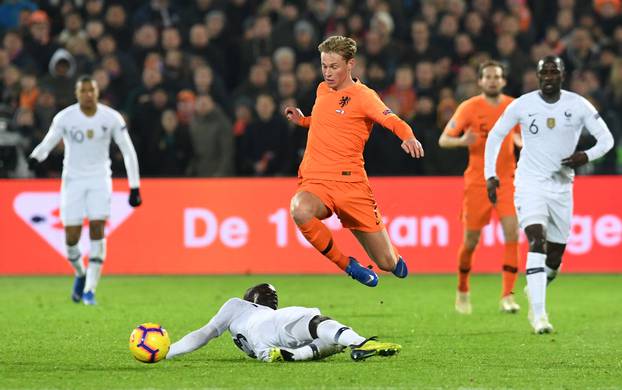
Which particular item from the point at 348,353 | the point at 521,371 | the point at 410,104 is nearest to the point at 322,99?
the point at 348,353

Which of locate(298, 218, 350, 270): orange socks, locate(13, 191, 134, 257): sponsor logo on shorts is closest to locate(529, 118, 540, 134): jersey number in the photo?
locate(298, 218, 350, 270): orange socks

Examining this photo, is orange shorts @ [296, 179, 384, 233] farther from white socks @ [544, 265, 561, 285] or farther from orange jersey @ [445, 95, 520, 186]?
orange jersey @ [445, 95, 520, 186]

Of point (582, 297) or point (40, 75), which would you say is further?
point (40, 75)

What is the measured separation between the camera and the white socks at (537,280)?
11.5m

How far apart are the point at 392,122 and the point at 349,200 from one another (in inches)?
31.4

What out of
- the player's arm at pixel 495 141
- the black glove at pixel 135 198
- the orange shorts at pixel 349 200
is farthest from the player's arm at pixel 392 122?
the black glove at pixel 135 198

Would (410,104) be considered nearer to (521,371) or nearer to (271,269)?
(271,269)

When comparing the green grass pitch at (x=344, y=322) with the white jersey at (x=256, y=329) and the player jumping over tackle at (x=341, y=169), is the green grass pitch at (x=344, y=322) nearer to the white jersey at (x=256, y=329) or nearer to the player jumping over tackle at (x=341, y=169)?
the white jersey at (x=256, y=329)

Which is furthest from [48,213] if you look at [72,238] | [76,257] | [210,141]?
[72,238]

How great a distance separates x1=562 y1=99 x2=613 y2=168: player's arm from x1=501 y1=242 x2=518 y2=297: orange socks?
253cm

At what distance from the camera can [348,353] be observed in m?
9.98

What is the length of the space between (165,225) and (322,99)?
8040 millimetres

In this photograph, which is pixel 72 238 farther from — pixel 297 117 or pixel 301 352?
pixel 301 352

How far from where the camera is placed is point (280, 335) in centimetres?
930
